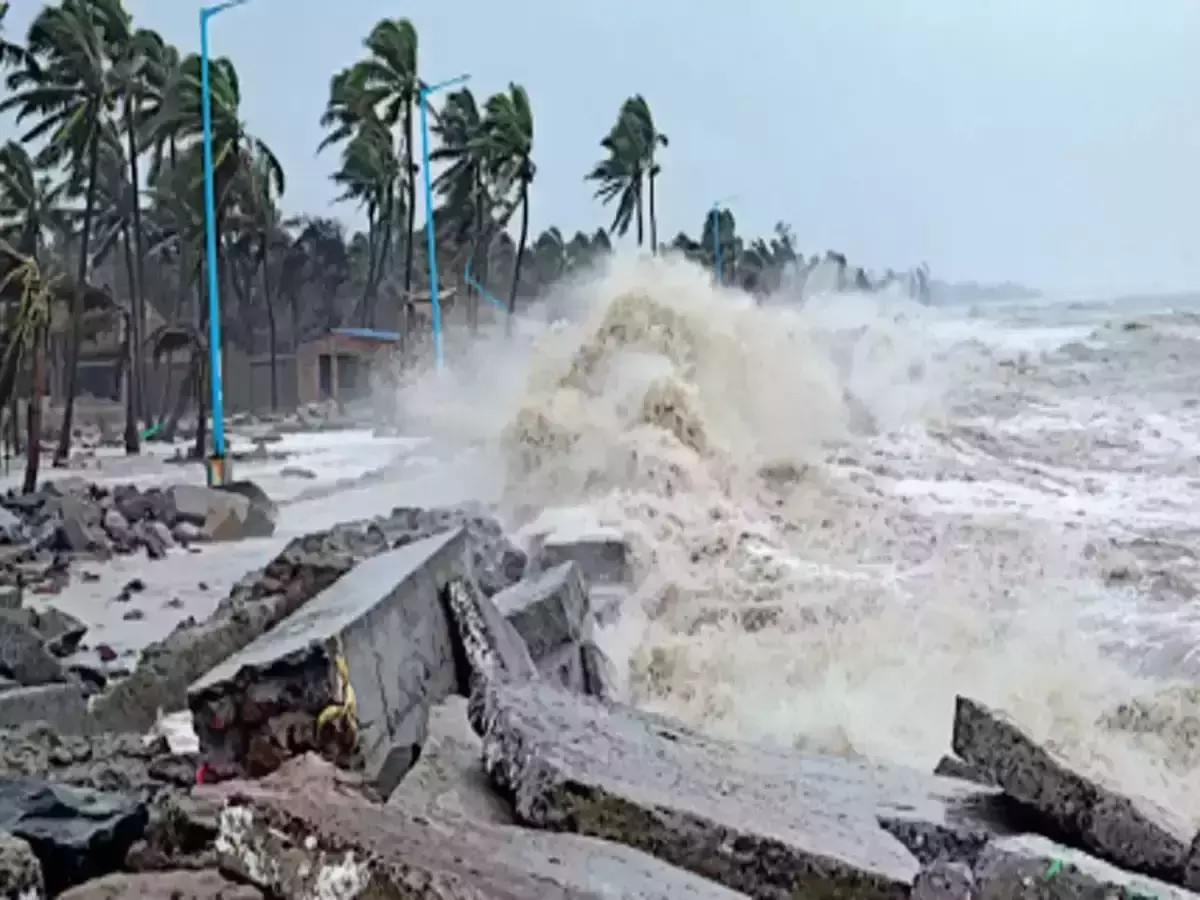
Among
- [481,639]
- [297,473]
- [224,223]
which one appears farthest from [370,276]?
[481,639]

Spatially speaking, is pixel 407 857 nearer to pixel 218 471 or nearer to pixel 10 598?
pixel 10 598

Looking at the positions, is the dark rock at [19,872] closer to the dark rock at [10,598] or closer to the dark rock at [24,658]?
the dark rock at [24,658]

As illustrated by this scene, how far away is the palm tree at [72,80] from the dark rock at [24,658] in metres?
18.1

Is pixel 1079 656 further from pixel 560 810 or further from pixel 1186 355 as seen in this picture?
pixel 1186 355

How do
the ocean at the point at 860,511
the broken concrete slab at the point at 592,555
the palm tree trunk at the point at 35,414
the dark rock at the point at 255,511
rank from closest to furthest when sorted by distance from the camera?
the ocean at the point at 860,511, the broken concrete slab at the point at 592,555, the dark rock at the point at 255,511, the palm tree trunk at the point at 35,414

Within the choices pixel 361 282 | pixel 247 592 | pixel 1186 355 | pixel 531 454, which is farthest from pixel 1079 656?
pixel 361 282

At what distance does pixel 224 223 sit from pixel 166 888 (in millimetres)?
30725

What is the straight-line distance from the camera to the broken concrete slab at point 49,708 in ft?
13.6

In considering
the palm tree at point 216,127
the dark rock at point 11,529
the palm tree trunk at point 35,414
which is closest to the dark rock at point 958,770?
the dark rock at point 11,529

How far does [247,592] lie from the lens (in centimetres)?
570

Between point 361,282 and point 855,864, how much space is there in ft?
163

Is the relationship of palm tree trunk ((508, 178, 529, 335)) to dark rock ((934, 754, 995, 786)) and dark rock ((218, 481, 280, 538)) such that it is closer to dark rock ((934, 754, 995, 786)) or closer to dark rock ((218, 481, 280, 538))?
dark rock ((218, 481, 280, 538))

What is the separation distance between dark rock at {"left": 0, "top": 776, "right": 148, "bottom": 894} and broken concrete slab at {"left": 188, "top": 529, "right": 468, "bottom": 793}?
32cm

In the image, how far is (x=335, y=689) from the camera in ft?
10.6
